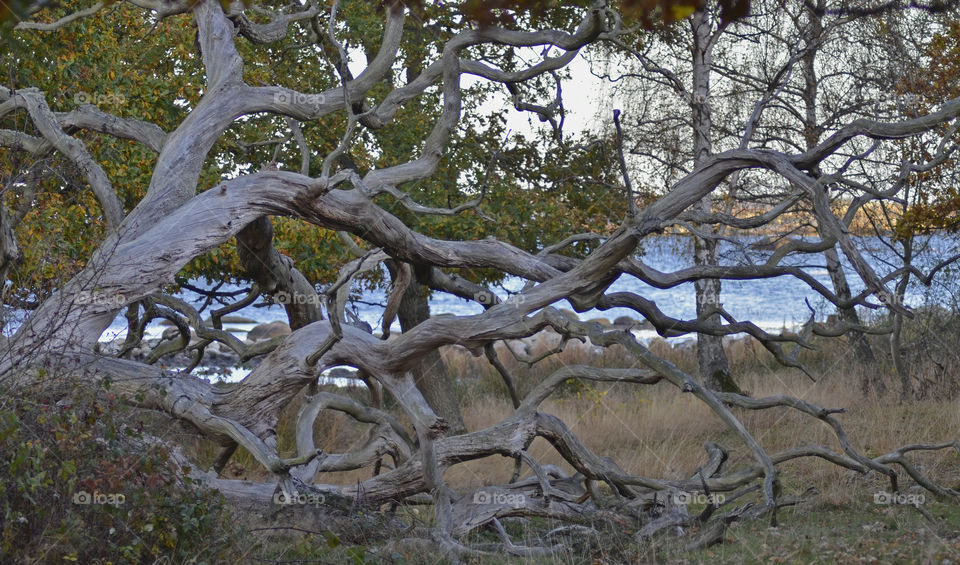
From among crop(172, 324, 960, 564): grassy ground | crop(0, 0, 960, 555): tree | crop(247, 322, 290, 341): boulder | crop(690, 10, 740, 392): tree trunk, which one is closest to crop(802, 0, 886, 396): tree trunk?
crop(172, 324, 960, 564): grassy ground

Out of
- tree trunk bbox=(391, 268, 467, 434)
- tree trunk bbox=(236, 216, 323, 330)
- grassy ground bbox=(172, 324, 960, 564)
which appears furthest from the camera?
tree trunk bbox=(391, 268, 467, 434)

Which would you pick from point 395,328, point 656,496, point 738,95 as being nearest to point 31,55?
point 656,496

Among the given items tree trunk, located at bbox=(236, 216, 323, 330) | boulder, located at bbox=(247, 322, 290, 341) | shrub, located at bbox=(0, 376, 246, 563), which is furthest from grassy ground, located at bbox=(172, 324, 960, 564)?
boulder, located at bbox=(247, 322, 290, 341)

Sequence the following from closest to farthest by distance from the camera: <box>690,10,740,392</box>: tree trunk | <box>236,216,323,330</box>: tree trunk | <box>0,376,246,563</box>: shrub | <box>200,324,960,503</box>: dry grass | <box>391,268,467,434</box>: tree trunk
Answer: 1. <box>0,376,246,563</box>: shrub
2. <box>236,216,323,330</box>: tree trunk
3. <box>200,324,960,503</box>: dry grass
4. <box>391,268,467,434</box>: tree trunk
5. <box>690,10,740,392</box>: tree trunk

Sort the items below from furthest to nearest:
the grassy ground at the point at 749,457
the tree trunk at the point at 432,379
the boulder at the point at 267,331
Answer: the boulder at the point at 267,331
the tree trunk at the point at 432,379
the grassy ground at the point at 749,457

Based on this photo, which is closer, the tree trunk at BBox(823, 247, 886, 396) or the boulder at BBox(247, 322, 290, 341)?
the tree trunk at BBox(823, 247, 886, 396)

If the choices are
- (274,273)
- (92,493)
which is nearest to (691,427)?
(274,273)

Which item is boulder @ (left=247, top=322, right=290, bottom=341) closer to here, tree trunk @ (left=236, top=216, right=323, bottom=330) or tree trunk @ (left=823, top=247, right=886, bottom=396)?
tree trunk @ (left=823, top=247, right=886, bottom=396)

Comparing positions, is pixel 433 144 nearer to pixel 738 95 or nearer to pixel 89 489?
pixel 89 489

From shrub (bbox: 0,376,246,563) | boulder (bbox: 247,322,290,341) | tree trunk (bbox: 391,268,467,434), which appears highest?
boulder (bbox: 247,322,290,341)

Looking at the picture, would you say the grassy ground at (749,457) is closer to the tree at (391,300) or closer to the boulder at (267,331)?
the tree at (391,300)

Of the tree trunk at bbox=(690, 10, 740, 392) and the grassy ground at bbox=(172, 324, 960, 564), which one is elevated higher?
the tree trunk at bbox=(690, 10, 740, 392)

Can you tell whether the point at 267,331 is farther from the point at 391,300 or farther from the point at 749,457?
the point at 391,300

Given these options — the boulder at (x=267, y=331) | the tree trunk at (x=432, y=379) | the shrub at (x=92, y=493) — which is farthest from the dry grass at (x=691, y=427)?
the boulder at (x=267, y=331)
